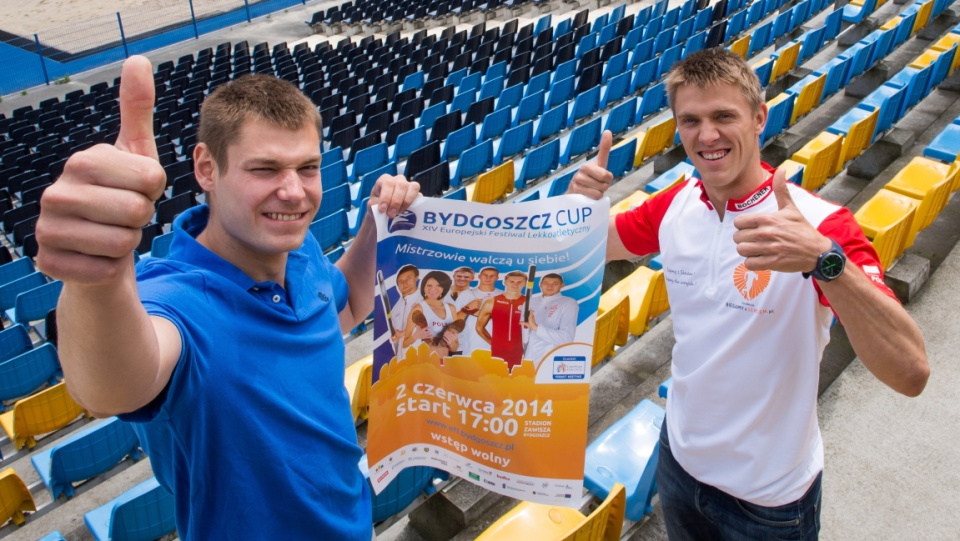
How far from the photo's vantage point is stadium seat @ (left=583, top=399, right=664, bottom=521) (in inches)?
134

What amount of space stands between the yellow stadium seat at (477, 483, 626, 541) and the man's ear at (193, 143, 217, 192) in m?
1.92

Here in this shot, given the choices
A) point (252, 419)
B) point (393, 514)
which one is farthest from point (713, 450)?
point (393, 514)

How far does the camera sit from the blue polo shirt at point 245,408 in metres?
1.49

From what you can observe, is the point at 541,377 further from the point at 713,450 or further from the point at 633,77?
the point at 633,77

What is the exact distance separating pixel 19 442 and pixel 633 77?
8.59 meters

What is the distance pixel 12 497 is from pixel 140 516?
1.02 m

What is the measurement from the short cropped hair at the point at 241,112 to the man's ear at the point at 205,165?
12 mm

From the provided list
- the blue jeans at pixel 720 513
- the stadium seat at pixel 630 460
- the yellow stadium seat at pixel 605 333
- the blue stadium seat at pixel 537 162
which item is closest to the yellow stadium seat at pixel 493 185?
the blue stadium seat at pixel 537 162

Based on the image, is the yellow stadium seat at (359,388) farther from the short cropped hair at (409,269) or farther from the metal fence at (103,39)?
the metal fence at (103,39)

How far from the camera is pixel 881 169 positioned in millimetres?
7336

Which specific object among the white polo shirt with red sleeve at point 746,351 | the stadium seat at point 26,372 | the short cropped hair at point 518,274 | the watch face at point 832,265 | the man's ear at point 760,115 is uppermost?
the man's ear at point 760,115

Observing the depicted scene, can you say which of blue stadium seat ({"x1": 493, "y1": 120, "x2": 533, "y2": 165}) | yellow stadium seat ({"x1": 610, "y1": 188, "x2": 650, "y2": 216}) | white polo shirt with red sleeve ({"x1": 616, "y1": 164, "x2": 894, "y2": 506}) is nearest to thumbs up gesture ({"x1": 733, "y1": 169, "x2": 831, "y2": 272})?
white polo shirt with red sleeve ({"x1": 616, "y1": 164, "x2": 894, "y2": 506})

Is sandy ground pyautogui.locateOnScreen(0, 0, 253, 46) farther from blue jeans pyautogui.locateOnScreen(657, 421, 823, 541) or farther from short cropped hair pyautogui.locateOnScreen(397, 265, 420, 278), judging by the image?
blue jeans pyautogui.locateOnScreen(657, 421, 823, 541)

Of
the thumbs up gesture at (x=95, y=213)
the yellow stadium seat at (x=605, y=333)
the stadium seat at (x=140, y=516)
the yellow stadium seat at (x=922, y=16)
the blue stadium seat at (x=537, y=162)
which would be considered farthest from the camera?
the yellow stadium seat at (x=922, y=16)
